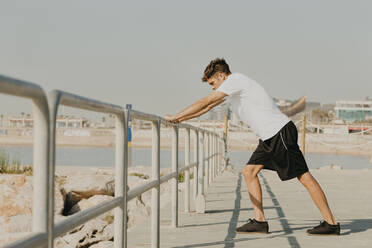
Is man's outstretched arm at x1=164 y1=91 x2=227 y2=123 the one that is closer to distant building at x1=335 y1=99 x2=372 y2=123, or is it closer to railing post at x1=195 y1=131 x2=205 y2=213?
railing post at x1=195 y1=131 x2=205 y2=213

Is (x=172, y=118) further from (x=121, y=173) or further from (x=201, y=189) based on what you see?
(x=201, y=189)

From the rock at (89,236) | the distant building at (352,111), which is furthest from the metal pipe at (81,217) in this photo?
the distant building at (352,111)

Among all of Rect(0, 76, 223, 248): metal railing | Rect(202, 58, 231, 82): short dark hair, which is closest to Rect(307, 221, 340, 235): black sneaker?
Rect(202, 58, 231, 82): short dark hair

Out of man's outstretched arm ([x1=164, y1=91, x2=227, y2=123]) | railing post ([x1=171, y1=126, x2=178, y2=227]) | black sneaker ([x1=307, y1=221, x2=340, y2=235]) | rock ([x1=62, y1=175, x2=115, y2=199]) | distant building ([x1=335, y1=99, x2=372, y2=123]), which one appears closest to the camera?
man's outstretched arm ([x1=164, y1=91, x2=227, y2=123])

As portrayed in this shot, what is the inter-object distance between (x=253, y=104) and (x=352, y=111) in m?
181

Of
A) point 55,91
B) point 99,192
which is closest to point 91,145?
point 99,192

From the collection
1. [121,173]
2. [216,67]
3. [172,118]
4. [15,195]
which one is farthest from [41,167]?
[15,195]

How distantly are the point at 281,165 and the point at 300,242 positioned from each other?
2.27ft

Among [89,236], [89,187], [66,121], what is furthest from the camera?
[89,187]

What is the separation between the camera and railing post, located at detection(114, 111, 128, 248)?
294cm

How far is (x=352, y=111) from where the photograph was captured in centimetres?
17900

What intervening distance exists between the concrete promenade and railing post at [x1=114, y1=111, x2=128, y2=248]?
183cm

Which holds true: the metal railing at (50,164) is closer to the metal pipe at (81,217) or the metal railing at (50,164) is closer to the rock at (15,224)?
the metal pipe at (81,217)

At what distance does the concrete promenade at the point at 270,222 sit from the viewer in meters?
5.00
